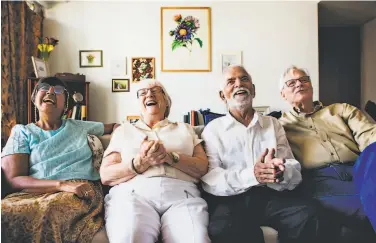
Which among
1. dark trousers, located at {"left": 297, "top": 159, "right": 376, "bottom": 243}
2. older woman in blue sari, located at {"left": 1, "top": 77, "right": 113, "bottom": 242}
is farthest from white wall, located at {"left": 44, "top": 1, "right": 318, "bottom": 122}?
dark trousers, located at {"left": 297, "top": 159, "right": 376, "bottom": 243}

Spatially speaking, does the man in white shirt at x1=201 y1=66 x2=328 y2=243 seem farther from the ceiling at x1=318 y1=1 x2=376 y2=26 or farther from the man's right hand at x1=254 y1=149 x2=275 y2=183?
the ceiling at x1=318 y1=1 x2=376 y2=26

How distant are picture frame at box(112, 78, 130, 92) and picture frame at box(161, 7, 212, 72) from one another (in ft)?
1.54

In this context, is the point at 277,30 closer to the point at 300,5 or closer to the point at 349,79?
the point at 300,5

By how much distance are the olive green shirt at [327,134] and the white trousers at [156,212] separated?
0.60m

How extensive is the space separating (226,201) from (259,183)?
0.60ft

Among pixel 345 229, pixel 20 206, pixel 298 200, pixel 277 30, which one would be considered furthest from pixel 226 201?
pixel 277 30

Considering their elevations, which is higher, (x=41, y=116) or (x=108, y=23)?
(x=108, y=23)

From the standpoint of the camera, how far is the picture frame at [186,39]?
13.2 ft

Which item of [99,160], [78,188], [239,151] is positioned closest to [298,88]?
[239,151]

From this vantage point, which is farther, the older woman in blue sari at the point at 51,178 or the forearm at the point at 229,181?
the forearm at the point at 229,181

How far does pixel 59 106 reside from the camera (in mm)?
1666

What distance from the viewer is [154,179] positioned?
1.45 meters

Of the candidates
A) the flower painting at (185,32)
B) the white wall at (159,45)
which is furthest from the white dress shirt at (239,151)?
the flower painting at (185,32)

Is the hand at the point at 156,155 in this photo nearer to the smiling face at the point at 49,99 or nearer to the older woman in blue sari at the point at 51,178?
the older woman in blue sari at the point at 51,178
